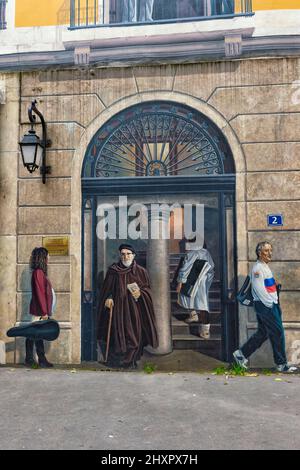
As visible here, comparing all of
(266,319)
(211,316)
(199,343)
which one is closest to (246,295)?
(266,319)

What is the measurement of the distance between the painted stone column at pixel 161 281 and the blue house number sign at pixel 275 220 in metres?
1.71

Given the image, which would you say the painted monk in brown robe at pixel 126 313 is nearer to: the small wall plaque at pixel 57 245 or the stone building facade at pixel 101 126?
the stone building facade at pixel 101 126

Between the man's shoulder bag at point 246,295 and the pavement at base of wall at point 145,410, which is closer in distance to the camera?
the pavement at base of wall at point 145,410

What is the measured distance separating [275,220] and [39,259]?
159 inches

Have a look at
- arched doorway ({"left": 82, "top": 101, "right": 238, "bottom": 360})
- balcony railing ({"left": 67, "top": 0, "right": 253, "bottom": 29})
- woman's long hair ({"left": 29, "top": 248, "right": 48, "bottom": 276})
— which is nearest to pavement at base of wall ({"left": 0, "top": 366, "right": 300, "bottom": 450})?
arched doorway ({"left": 82, "top": 101, "right": 238, "bottom": 360})

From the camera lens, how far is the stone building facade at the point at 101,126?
676cm

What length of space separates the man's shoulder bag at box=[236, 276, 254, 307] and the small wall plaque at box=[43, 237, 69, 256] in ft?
9.87

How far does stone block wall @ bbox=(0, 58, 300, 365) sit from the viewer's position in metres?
6.75

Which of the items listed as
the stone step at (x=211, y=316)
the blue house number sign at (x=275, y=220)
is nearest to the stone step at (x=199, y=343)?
the stone step at (x=211, y=316)

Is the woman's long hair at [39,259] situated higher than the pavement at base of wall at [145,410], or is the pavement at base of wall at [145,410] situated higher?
the woman's long hair at [39,259]

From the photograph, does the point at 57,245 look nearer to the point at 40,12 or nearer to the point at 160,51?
the point at 160,51

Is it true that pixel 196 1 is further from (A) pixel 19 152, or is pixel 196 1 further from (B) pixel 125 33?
(A) pixel 19 152

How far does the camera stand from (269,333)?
6.60 m

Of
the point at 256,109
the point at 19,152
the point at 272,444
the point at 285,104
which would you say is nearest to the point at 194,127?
the point at 256,109
